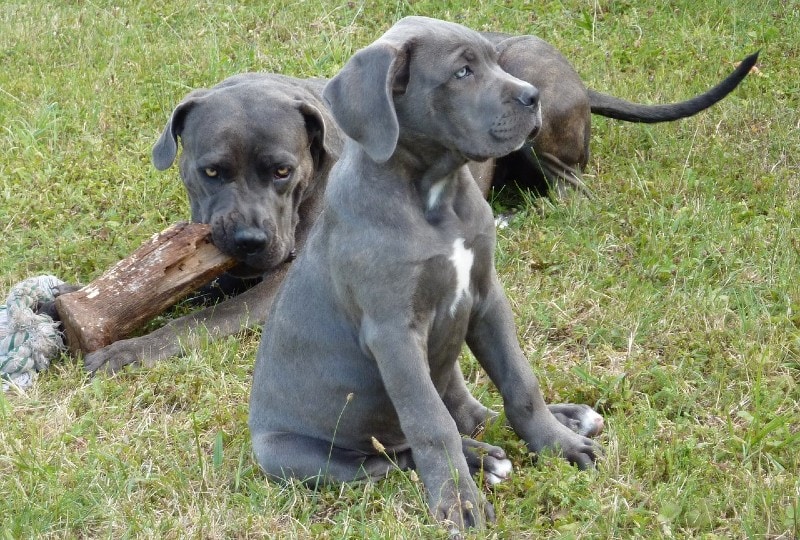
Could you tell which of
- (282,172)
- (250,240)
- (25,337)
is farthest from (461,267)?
(25,337)

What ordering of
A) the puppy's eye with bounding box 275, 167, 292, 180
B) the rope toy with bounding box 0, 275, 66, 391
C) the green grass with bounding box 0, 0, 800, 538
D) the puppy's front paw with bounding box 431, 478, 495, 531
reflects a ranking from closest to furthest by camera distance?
the puppy's front paw with bounding box 431, 478, 495, 531 < the green grass with bounding box 0, 0, 800, 538 < the rope toy with bounding box 0, 275, 66, 391 < the puppy's eye with bounding box 275, 167, 292, 180

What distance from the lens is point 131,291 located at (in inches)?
216

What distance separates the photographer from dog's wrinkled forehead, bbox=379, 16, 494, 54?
3971 mm

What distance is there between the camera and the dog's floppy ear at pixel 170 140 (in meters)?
5.65

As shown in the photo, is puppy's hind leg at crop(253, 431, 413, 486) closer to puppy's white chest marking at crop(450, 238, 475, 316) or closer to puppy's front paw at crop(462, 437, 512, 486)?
puppy's front paw at crop(462, 437, 512, 486)

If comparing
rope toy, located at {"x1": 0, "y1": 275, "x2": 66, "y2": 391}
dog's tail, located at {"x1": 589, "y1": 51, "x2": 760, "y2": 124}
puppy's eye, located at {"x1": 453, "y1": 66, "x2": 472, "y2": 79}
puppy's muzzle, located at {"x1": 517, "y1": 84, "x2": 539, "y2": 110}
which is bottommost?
rope toy, located at {"x1": 0, "y1": 275, "x2": 66, "y2": 391}

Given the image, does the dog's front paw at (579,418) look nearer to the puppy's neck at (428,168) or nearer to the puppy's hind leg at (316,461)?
the puppy's hind leg at (316,461)

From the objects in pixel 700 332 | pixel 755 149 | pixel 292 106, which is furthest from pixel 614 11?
pixel 700 332

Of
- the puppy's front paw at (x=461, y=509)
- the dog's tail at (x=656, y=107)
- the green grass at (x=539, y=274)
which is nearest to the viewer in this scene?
the puppy's front paw at (x=461, y=509)

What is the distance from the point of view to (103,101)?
26.3 feet

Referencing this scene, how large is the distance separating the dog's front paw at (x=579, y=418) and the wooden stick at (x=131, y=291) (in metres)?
2.04

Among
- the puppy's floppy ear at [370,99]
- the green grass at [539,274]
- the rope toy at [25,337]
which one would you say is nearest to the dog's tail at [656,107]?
the green grass at [539,274]

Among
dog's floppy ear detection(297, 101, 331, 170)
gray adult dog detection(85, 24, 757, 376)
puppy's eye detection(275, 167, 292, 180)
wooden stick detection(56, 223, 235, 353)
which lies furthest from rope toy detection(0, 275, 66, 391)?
dog's floppy ear detection(297, 101, 331, 170)

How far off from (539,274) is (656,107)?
1.52m
